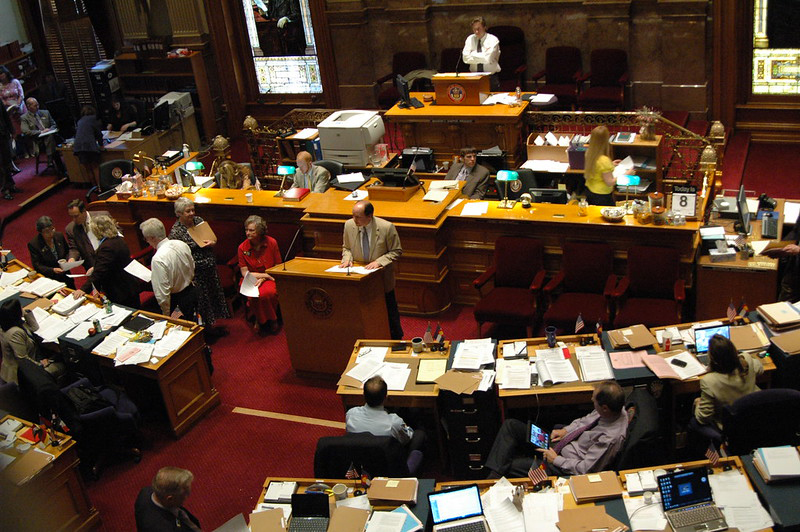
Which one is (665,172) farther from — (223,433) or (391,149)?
(223,433)

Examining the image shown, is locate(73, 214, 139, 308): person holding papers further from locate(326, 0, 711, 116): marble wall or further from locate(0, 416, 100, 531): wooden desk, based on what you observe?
locate(326, 0, 711, 116): marble wall

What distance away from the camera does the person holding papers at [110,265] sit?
7387 millimetres

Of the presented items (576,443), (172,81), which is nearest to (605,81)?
(576,443)

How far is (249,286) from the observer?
7676mm

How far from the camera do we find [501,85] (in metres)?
11.5

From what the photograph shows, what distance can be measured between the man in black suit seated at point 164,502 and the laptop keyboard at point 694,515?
2.73 meters

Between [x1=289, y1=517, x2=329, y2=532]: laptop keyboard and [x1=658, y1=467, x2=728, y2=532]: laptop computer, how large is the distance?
194cm

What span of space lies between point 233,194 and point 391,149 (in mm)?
3165

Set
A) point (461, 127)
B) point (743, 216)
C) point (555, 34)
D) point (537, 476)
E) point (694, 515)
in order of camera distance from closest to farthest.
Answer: point (694, 515) → point (537, 476) → point (743, 216) → point (461, 127) → point (555, 34)

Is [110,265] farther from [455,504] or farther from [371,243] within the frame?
[455,504]

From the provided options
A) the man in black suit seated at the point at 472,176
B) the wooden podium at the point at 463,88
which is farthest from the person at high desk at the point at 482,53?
the man in black suit seated at the point at 472,176

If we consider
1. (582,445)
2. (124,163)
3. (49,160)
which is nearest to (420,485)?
(582,445)

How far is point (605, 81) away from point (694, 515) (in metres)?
8.02

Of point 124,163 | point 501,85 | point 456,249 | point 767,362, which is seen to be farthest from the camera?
point 501,85
